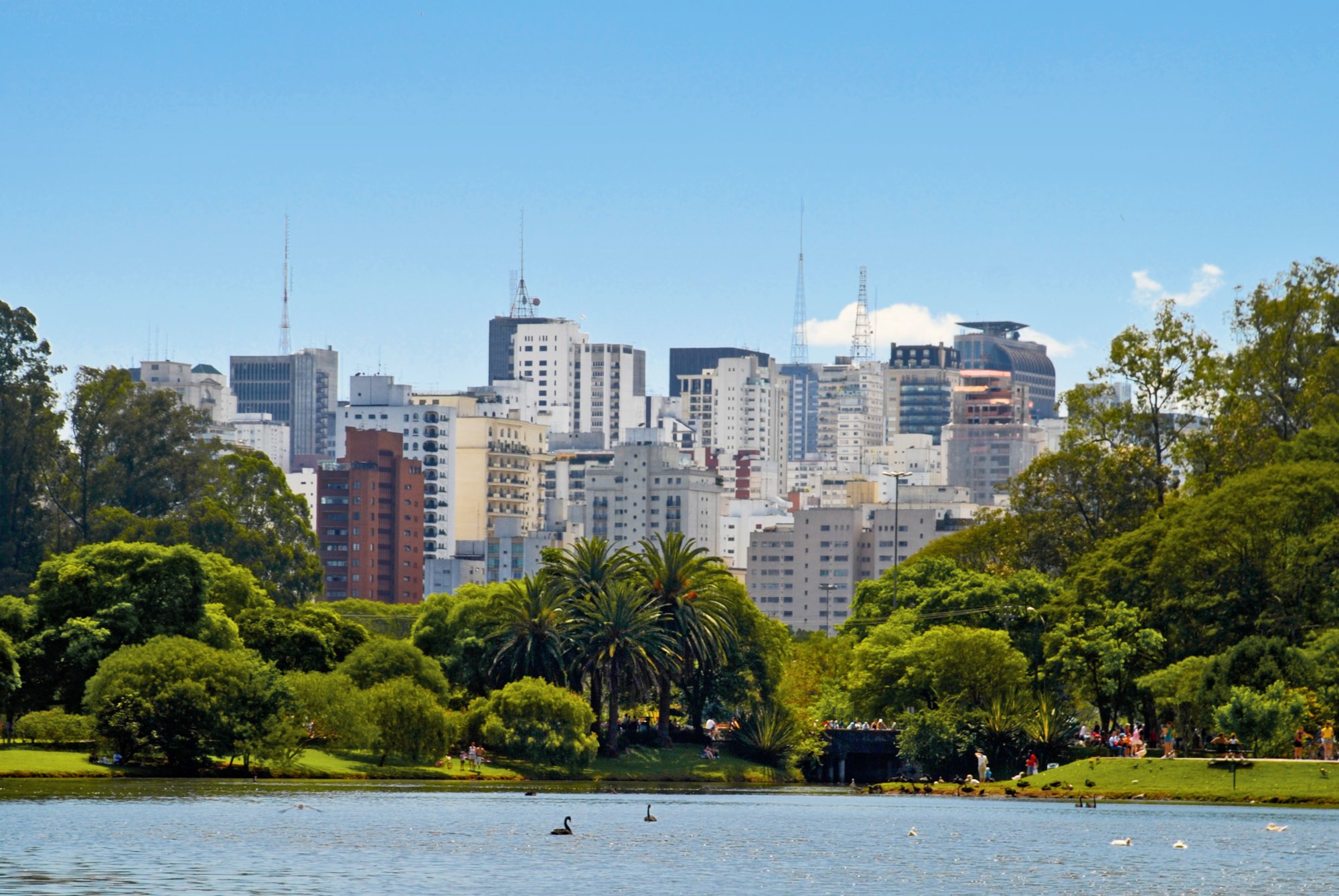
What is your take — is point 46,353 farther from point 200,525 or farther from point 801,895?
point 801,895

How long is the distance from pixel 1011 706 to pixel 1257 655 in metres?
18.0

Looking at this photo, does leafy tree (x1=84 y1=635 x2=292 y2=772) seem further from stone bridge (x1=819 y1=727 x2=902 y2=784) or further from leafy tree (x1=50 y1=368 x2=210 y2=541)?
leafy tree (x1=50 y1=368 x2=210 y2=541)

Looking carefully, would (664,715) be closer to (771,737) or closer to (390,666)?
(771,737)

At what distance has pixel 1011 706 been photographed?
109 meters

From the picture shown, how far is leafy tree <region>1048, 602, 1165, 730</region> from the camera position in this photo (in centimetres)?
10512

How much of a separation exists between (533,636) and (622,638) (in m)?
5.12

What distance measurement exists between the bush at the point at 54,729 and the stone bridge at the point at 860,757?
1793 inches

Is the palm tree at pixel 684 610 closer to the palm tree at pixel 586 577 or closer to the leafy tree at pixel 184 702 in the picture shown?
the palm tree at pixel 586 577

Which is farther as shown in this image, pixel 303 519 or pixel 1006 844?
pixel 303 519

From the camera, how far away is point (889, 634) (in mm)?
121000

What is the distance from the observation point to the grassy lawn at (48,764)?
88812mm

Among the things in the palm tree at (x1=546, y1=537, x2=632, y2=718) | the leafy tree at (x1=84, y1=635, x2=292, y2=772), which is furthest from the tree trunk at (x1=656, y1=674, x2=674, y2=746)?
the leafy tree at (x1=84, y1=635, x2=292, y2=772)

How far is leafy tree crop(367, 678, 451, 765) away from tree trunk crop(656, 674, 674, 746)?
1882 cm

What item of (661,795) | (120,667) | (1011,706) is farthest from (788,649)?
(120,667)
